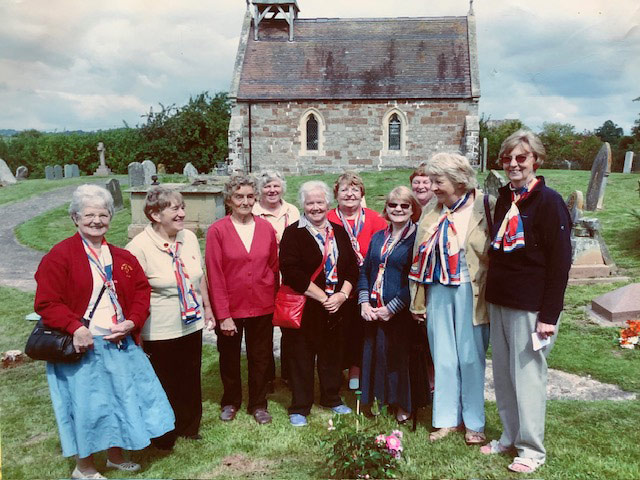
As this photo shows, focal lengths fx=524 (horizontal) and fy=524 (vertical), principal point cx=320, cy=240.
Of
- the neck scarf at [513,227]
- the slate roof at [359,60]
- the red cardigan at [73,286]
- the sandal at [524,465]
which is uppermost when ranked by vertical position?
the slate roof at [359,60]

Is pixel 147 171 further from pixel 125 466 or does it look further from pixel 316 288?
pixel 125 466

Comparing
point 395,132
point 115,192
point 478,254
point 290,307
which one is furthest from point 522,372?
point 395,132

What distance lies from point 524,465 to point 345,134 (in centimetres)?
2264

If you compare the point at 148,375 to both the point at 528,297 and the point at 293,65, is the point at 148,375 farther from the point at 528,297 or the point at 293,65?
the point at 293,65

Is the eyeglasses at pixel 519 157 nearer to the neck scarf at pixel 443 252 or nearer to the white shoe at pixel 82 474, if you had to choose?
the neck scarf at pixel 443 252

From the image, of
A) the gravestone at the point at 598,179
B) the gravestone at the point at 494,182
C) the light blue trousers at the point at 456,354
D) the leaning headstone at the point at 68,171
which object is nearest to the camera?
the light blue trousers at the point at 456,354

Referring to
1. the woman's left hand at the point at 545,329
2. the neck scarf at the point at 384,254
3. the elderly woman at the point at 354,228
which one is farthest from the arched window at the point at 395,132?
the woman's left hand at the point at 545,329

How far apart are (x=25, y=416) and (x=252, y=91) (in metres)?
21.8

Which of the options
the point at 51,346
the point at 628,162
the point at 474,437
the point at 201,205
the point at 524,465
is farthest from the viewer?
the point at 628,162

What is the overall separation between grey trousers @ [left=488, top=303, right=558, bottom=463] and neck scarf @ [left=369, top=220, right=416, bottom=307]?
35.3 inches

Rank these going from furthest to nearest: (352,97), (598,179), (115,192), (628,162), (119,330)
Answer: (628,162) → (352,97) → (115,192) → (598,179) → (119,330)

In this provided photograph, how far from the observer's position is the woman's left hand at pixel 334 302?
4.22 meters

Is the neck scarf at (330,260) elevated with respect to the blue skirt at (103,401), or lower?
elevated

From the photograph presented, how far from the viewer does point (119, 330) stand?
10.9 feet
